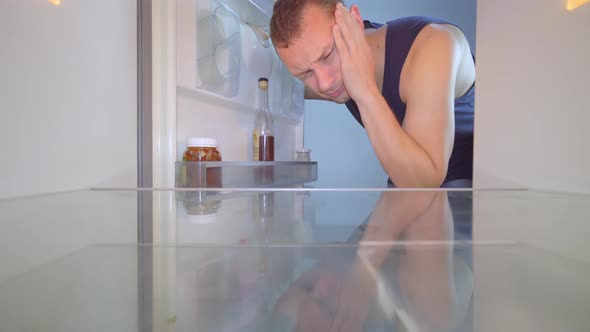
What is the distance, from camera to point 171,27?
3.15 feet

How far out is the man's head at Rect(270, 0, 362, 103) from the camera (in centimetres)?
106

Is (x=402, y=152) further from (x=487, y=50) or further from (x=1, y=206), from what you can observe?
→ (x=1, y=206)

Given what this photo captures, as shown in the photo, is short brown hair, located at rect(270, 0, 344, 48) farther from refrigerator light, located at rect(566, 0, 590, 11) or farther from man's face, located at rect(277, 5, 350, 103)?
refrigerator light, located at rect(566, 0, 590, 11)

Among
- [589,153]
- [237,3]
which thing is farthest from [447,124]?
[237,3]

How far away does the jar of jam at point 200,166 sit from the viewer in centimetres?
95

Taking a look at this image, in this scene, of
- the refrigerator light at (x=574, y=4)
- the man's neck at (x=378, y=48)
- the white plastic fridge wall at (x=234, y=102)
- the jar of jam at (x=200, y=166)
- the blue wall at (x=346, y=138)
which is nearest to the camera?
the refrigerator light at (x=574, y=4)

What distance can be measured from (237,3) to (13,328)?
4.87 ft

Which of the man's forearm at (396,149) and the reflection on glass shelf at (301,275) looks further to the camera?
the man's forearm at (396,149)

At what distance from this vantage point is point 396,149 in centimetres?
102

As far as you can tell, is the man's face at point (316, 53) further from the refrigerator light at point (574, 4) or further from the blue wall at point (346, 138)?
the blue wall at point (346, 138)

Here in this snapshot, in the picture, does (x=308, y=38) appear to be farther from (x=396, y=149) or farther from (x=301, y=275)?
(x=301, y=275)

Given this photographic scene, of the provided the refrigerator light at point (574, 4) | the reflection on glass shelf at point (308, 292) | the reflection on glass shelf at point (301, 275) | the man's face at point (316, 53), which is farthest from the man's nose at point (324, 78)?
the reflection on glass shelf at point (308, 292)

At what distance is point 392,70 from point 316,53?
11.8 inches

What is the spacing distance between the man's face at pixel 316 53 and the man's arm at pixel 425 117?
0.58 ft
